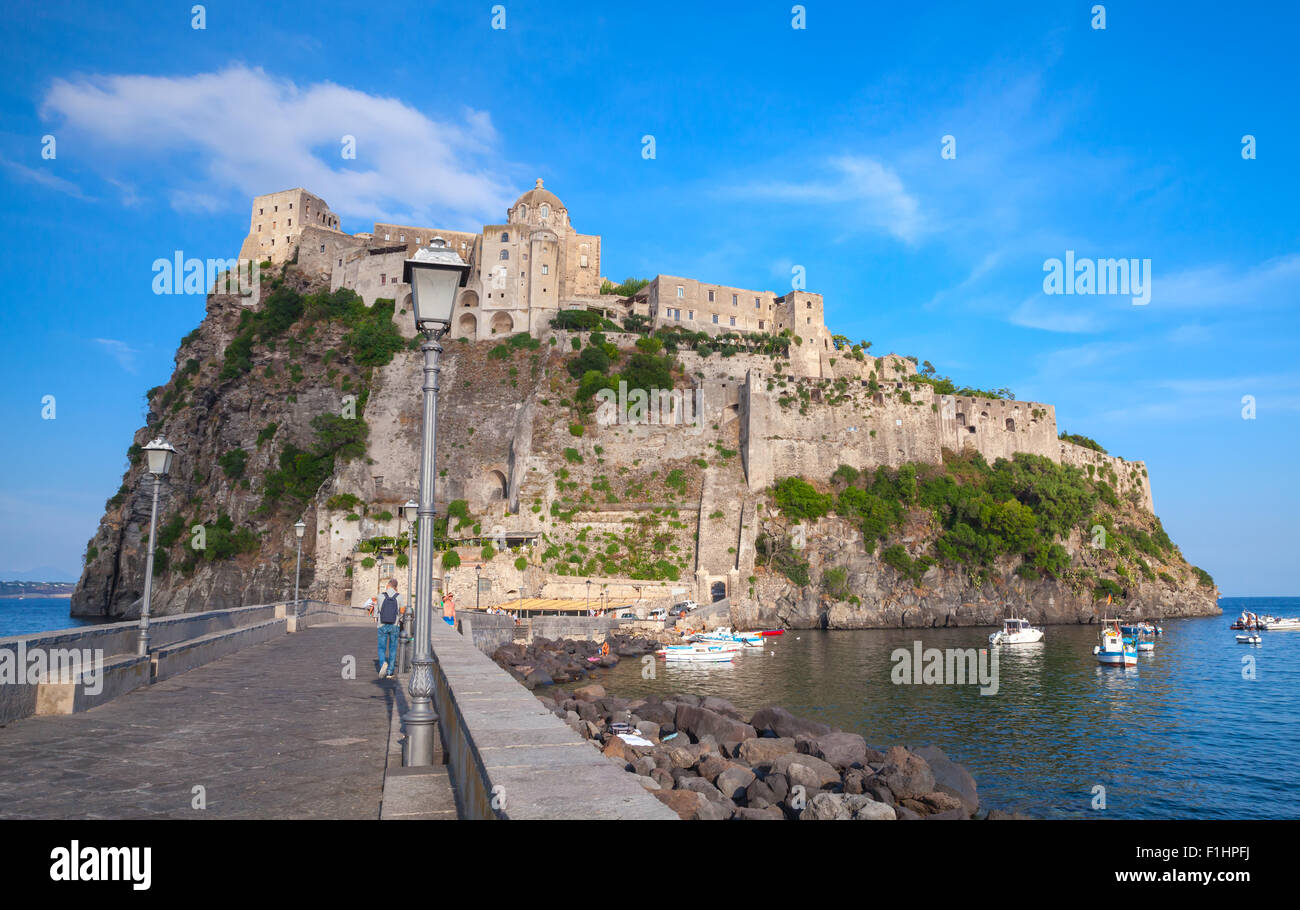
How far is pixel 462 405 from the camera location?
173 ft

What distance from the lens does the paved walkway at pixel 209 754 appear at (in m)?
5.52

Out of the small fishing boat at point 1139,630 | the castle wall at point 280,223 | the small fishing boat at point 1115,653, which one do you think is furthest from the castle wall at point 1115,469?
the castle wall at point 280,223

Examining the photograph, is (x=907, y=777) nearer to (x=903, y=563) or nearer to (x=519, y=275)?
(x=903, y=563)

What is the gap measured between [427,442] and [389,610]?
7.72m

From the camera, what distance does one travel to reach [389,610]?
13234 mm

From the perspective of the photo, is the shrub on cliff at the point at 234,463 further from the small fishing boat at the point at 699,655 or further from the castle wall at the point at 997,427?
the castle wall at the point at 997,427

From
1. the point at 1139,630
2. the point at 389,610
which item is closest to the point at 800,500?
the point at 1139,630

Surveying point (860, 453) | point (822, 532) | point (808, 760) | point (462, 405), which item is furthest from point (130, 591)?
point (808, 760)

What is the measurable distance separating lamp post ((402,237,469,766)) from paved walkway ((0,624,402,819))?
58cm

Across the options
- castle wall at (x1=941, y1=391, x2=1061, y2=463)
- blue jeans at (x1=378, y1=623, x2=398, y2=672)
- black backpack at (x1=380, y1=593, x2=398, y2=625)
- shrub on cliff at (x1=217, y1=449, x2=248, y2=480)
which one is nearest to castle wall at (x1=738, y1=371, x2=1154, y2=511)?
castle wall at (x1=941, y1=391, x2=1061, y2=463)

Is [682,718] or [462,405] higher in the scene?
[462,405]

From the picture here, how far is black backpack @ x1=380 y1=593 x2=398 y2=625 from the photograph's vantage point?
13.2 meters
